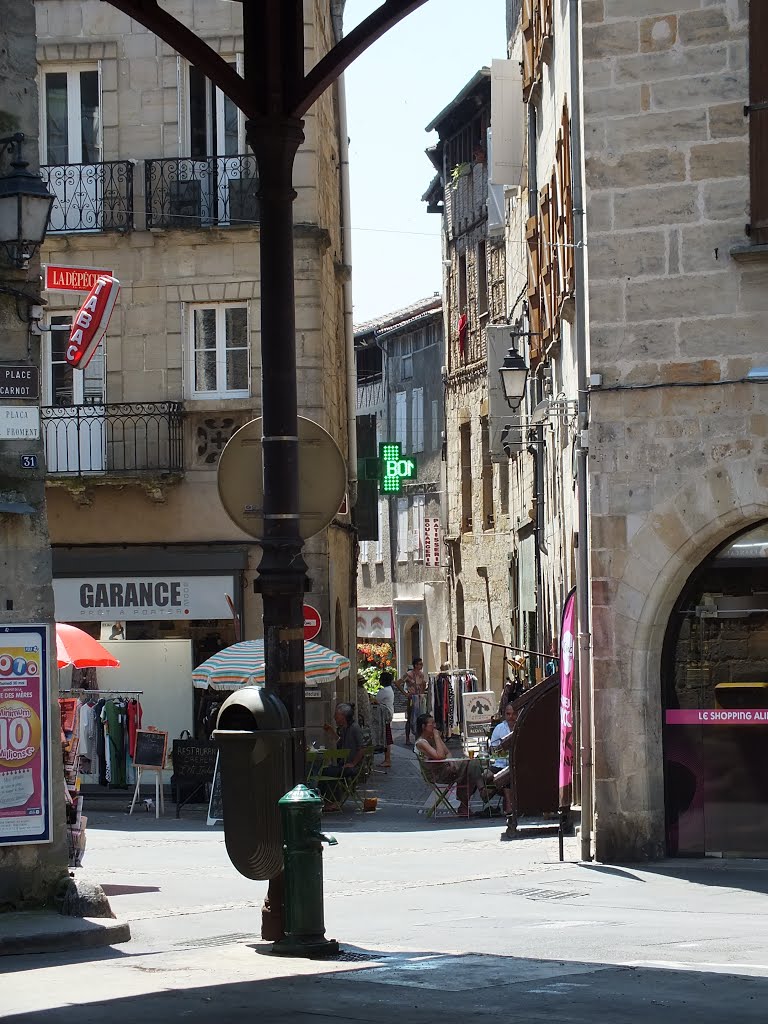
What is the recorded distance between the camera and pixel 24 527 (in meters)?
11.4

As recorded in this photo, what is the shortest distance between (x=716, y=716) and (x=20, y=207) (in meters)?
6.72

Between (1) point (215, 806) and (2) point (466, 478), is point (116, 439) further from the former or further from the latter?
(2) point (466, 478)

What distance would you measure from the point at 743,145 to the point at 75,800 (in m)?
7.18

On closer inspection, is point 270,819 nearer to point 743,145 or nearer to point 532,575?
point 743,145

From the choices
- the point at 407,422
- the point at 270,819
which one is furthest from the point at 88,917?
the point at 407,422

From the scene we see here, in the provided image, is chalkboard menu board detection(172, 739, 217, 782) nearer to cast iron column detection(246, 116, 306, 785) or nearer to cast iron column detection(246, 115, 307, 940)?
cast iron column detection(246, 115, 307, 940)

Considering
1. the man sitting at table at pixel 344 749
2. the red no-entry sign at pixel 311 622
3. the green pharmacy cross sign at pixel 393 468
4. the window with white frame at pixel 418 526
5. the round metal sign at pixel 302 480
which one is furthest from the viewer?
the window with white frame at pixel 418 526

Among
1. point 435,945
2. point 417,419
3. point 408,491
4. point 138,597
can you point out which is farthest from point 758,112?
point 408,491

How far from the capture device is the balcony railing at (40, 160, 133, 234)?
25.7 meters

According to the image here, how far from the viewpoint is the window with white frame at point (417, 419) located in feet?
173

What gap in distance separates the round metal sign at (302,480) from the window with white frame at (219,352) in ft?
52.1

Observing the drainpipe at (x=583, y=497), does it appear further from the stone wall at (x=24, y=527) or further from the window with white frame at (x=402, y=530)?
the window with white frame at (x=402, y=530)

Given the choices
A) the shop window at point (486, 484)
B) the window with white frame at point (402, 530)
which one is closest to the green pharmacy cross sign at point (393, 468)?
the shop window at point (486, 484)

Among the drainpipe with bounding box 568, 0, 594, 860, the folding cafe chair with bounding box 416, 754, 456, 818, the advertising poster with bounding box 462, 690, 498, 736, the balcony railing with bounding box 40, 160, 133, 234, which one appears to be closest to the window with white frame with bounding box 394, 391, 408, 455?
the balcony railing with bounding box 40, 160, 133, 234
